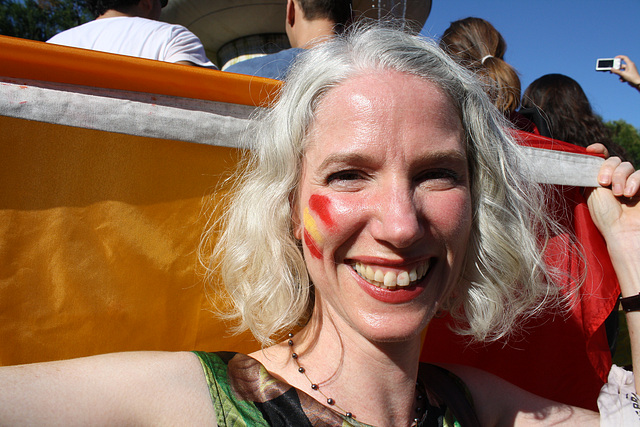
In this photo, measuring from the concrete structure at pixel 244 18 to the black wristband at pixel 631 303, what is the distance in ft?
9.81

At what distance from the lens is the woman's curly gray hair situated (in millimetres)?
1612

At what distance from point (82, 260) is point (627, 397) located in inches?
83.9

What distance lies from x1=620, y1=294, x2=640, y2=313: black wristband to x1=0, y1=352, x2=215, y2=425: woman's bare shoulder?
1.73m

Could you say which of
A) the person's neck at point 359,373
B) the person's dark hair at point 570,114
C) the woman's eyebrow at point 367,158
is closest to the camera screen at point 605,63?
the person's dark hair at point 570,114

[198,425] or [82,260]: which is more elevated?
[82,260]

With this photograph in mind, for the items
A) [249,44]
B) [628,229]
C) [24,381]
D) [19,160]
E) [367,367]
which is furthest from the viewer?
[249,44]

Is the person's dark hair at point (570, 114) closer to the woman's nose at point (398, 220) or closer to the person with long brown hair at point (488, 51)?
the person with long brown hair at point (488, 51)

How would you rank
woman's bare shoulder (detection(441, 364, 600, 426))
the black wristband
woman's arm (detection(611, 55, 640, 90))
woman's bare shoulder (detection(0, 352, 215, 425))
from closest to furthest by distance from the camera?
woman's bare shoulder (detection(0, 352, 215, 425)) → woman's bare shoulder (detection(441, 364, 600, 426)) → the black wristband → woman's arm (detection(611, 55, 640, 90))

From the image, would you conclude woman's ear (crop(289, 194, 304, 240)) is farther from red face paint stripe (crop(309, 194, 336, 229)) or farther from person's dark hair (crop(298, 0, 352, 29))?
person's dark hair (crop(298, 0, 352, 29))

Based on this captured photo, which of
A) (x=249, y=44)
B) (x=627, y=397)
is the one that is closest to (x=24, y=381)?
(x=627, y=397)

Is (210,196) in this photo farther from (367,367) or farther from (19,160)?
(367,367)

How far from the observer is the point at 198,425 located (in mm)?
1361

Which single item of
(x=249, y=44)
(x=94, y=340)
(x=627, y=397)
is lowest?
(x=627, y=397)

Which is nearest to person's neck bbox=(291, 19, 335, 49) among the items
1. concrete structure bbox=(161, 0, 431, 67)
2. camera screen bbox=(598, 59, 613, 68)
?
concrete structure bbox=(161, 0, 431, 67)
